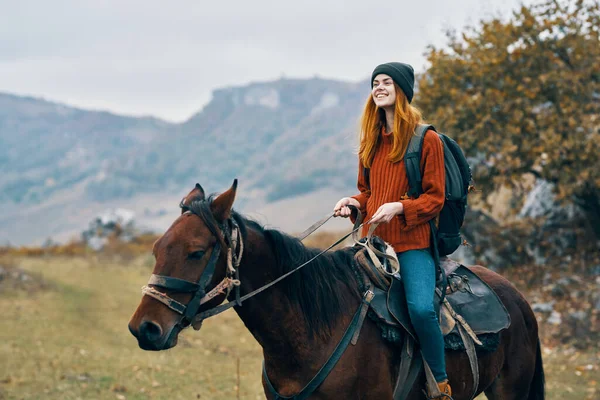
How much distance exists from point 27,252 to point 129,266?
723 centimetres

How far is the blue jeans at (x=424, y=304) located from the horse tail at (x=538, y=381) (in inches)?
59.0

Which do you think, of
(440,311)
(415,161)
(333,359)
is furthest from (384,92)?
(333,359)

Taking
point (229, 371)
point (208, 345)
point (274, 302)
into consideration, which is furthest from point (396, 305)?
point (208, 345)

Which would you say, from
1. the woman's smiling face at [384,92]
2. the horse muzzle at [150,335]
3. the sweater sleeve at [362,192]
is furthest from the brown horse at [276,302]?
the woman's smiling face at [384,92]

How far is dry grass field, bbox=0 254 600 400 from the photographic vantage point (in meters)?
9.85

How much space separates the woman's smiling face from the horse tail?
8.43 ft

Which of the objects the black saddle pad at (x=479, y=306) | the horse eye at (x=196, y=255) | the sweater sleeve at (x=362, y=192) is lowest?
the black saddle pad at (x=479, y=306)

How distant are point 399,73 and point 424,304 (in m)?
1.56

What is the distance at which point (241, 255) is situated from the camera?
380 centimetres

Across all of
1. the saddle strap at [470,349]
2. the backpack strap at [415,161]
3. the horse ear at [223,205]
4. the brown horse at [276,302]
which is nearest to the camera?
the brown horse at [276,302]

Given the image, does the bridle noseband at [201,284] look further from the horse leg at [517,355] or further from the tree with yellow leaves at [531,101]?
the tree with yellow leaves at [531,101]

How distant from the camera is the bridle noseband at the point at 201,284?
353cm

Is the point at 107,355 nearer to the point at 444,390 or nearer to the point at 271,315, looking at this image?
the point at 271,315

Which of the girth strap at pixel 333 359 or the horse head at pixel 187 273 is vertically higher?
the horse head at pixel 187 273
